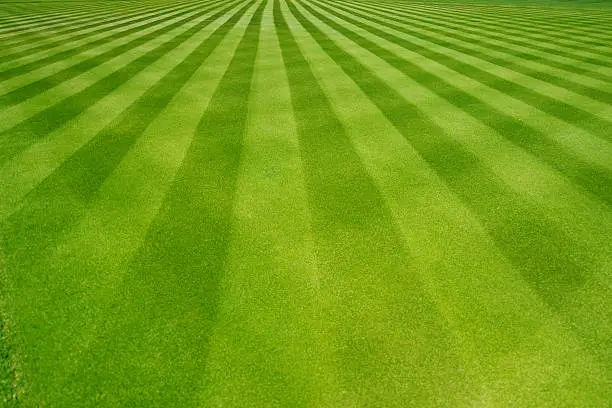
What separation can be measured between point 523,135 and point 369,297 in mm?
5164

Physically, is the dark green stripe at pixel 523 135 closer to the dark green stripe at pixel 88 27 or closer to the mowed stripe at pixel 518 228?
the mowed stripe at pixel 518 228

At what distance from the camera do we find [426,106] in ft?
27.8

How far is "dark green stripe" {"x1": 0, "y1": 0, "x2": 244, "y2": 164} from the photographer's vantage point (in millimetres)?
6844

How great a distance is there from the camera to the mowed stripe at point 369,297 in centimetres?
309

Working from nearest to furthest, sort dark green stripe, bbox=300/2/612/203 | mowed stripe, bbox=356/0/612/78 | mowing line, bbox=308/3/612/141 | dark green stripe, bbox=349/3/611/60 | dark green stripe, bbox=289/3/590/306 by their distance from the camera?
1. dark green stripe, bbox=289/3/590/306
2. dark green stripe, bbox=300/2/612/203
3. mowing line, bbox=308/3/612/141
4. mowed stripe, bbox=356/0/612/78
5. dark green stripe, bbox=349/3/611/60

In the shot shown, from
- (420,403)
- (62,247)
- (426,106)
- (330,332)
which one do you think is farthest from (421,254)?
(426,106)

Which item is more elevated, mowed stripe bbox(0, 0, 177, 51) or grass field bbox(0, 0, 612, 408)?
mowed stripe bbox(0, 0, 177, 51)

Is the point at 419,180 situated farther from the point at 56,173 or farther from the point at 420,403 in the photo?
the point at 56,173

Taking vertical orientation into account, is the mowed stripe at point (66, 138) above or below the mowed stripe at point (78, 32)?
below

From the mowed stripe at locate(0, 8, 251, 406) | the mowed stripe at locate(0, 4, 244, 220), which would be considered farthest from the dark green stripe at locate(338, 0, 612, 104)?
the mowed stripe at locate(0, 4, 244, 220)

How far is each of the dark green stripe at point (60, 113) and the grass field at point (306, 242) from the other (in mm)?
66

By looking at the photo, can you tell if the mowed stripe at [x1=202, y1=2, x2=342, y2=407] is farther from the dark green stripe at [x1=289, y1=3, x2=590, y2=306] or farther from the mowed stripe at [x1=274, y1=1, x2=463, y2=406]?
the dark green stripe at [x1=289, y1=3, x2=590, y2=306]

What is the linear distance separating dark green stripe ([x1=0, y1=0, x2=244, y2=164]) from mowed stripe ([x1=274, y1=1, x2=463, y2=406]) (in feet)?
16.4

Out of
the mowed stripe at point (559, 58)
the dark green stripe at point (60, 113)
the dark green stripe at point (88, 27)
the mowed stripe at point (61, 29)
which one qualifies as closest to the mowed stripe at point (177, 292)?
the dark green stripe at point (60, 113)
